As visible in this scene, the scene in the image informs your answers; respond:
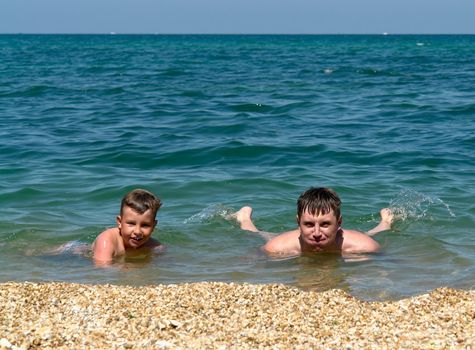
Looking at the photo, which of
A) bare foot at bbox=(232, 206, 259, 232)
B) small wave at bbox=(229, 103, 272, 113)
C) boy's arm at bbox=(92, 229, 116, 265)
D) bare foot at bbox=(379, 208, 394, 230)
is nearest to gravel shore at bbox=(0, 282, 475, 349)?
boy's arm at bbox=(92, 229, 116, 265)

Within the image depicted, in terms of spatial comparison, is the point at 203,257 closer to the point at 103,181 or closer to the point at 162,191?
the point at 162,191

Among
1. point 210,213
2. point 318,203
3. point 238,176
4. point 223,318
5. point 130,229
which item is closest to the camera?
point 223,318

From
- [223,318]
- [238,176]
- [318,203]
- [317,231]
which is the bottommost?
[238,176]

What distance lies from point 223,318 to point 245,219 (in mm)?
3469

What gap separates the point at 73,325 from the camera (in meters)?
4.70

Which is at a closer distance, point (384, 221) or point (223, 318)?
point (223, 318)

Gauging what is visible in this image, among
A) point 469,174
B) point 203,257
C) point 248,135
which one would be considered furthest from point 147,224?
point 248,135

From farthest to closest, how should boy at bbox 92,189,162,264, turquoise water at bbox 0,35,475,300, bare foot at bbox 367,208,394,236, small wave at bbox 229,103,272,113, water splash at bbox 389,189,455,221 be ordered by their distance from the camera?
1. small wave at bbox 229,103,272,113
2. water splash at bbox 389,189,455,221
3. bare foot at bbox 367,208,394,236
4. boy at bbox 92,189,162,264
5. turquoise water at bbox 0,35,475,300

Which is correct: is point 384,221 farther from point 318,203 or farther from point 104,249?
point 104,249

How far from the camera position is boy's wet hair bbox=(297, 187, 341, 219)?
6941 mm

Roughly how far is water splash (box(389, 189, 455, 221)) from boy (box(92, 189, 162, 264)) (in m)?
2.76

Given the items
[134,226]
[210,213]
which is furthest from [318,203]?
[210,213]

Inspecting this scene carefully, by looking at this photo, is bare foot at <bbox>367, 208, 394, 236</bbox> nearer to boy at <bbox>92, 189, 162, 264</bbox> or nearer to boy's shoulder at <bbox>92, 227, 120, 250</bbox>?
boy at <bbox>92, 189, 162, 264</bbox>

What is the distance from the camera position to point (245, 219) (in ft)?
27.4
